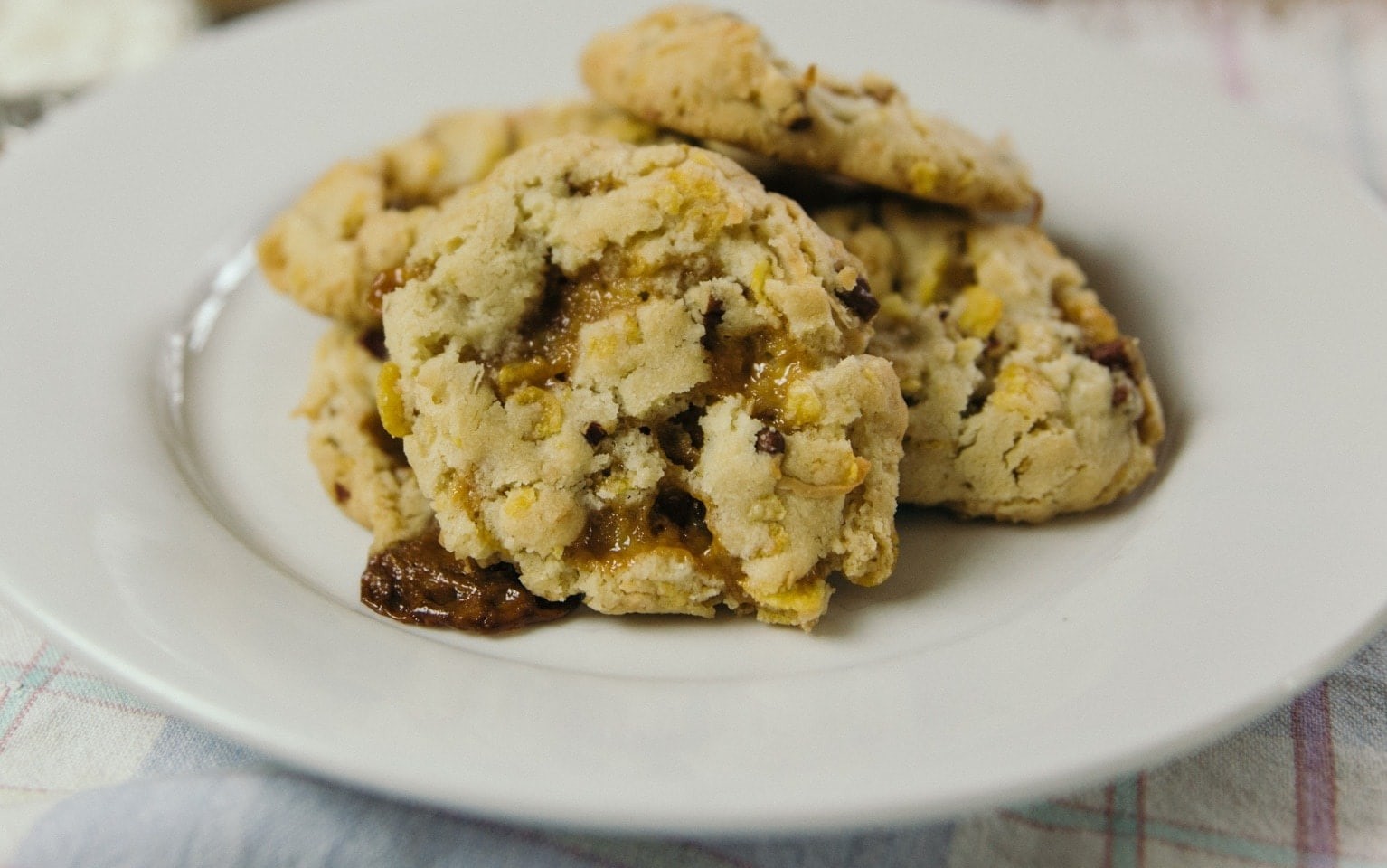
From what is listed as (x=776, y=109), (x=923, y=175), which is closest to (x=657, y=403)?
(x=776, y=109)

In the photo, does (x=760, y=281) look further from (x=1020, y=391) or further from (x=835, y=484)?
(x=1020, y=391)

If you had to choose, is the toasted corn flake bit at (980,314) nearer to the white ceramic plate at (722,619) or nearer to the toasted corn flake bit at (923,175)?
the toasted corn flake bit at (923,175)

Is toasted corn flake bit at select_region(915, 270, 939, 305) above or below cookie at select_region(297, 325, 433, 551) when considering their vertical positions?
above

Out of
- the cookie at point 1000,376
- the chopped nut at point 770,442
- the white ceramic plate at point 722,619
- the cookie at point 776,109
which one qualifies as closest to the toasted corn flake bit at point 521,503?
the white ceramic plate at point 722,619

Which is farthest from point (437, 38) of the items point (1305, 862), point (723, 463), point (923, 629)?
point (1305, 862)

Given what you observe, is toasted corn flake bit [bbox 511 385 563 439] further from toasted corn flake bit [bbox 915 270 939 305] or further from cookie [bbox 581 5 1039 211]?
toasted corn flake bit [bbox 915 270 939 305]

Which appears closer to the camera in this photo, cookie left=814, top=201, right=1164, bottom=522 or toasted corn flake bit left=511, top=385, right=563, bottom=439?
toasted corn flake bit left=511, top=385, right=563, bottom=439

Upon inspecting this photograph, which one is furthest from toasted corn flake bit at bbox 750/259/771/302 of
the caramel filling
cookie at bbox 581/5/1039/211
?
the caramel filling
